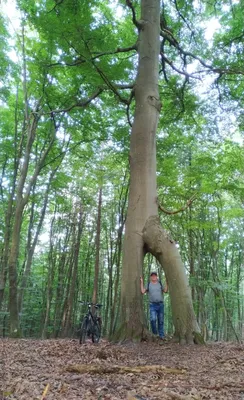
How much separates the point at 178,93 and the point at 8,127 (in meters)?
7.16

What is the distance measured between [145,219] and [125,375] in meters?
3.43

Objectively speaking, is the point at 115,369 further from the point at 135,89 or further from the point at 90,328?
the point at 135,89

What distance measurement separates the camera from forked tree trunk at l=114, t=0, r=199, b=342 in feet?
19.1

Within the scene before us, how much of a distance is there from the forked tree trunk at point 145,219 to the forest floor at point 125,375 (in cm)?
75

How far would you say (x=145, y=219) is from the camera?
21.0 ft

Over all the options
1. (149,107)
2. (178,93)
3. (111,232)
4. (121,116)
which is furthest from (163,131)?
(111,232)

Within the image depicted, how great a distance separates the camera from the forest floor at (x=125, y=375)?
257cm

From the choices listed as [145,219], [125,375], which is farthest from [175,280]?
[125,375]

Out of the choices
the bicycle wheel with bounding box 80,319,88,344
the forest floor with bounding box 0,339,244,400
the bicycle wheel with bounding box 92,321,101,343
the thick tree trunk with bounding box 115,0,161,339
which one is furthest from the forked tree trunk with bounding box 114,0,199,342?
the bicycle wheel with bounding box 92,321,101,343

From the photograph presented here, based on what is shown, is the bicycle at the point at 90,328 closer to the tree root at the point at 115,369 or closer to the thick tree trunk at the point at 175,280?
the thick tree trunk at the point at 175,280

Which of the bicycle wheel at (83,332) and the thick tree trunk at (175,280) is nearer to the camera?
the thick tree trunk at (175,280)

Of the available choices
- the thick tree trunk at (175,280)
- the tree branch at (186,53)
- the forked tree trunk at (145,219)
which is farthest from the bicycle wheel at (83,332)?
the tree branch at (186,53)

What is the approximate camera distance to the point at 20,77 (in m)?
11.6

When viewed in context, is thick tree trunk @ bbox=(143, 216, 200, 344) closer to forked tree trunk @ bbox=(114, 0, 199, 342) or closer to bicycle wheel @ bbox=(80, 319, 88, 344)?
forked tree trunk @ bbox=(114, 0, 199, 342)
